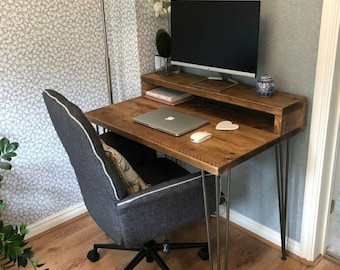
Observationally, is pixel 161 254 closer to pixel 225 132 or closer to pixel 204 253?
pixel 204 253

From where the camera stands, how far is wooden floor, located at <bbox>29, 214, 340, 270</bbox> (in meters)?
2.13

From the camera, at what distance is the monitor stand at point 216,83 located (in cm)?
206

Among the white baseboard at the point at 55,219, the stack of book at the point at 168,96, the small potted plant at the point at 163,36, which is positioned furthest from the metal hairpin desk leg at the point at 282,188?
the white baseboard at the point at 55,219

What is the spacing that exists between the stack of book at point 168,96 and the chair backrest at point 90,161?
71 centimetres

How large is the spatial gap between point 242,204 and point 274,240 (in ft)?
0.90

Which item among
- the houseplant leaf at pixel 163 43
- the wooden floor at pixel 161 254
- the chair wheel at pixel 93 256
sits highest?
the houseplant leaf at pixel 163 43

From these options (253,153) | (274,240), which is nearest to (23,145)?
(253,153)

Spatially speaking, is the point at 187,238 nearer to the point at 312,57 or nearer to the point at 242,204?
the point at 242,204

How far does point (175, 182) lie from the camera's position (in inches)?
65.8

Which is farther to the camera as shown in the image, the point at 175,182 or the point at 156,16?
the point at 156,16

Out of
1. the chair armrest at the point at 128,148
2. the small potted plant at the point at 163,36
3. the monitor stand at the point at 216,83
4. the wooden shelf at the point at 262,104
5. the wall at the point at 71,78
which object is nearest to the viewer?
the wooden shelf at the point at 262,104

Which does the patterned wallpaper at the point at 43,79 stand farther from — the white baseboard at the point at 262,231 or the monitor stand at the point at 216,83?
the white baseboard at the point at 262,231

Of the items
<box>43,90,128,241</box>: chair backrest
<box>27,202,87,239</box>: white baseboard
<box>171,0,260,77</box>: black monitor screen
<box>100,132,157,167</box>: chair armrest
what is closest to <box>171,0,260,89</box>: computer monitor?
<box>171,0,260,77</box>: black monitor screen

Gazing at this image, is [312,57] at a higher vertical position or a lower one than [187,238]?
higher
